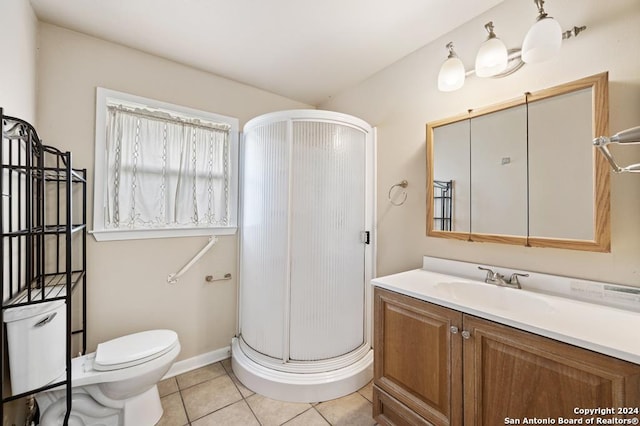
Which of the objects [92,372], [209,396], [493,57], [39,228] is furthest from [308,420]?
[493,57]

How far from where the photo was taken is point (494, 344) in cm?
104

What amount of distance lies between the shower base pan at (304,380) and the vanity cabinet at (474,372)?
381mm

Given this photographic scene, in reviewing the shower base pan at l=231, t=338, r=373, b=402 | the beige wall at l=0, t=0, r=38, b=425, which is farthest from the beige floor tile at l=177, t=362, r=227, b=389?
the beige wall at l=0, t=0, r=38, b=425

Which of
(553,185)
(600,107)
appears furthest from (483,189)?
(600,107)

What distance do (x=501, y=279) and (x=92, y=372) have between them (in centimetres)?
230

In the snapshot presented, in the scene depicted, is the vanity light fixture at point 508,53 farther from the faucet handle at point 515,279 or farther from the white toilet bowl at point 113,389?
the white toilet bowl at point 113,389

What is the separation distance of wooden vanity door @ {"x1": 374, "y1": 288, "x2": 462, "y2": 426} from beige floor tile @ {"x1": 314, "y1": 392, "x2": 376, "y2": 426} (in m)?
0.18

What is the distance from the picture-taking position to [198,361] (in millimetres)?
2154

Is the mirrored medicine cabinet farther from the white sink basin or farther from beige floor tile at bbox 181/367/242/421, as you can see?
beige floor tile at bbox 181/367/242/421

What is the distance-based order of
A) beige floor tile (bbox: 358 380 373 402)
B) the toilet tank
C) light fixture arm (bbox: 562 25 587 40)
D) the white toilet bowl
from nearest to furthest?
the toilet tank < light fixture arm (bbox: 562 25 587 40) < the white toilet bowl < beige floor tile (bbox: 358 380 373 402)

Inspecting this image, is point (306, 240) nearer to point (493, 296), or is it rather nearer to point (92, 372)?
point (493, 296)

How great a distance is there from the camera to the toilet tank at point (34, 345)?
111 centimetres

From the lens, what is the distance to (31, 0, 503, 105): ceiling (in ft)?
5.00

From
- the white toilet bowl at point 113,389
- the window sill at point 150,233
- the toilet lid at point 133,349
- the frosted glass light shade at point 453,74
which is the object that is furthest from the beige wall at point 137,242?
the frosted glass light shade at point 453,74
